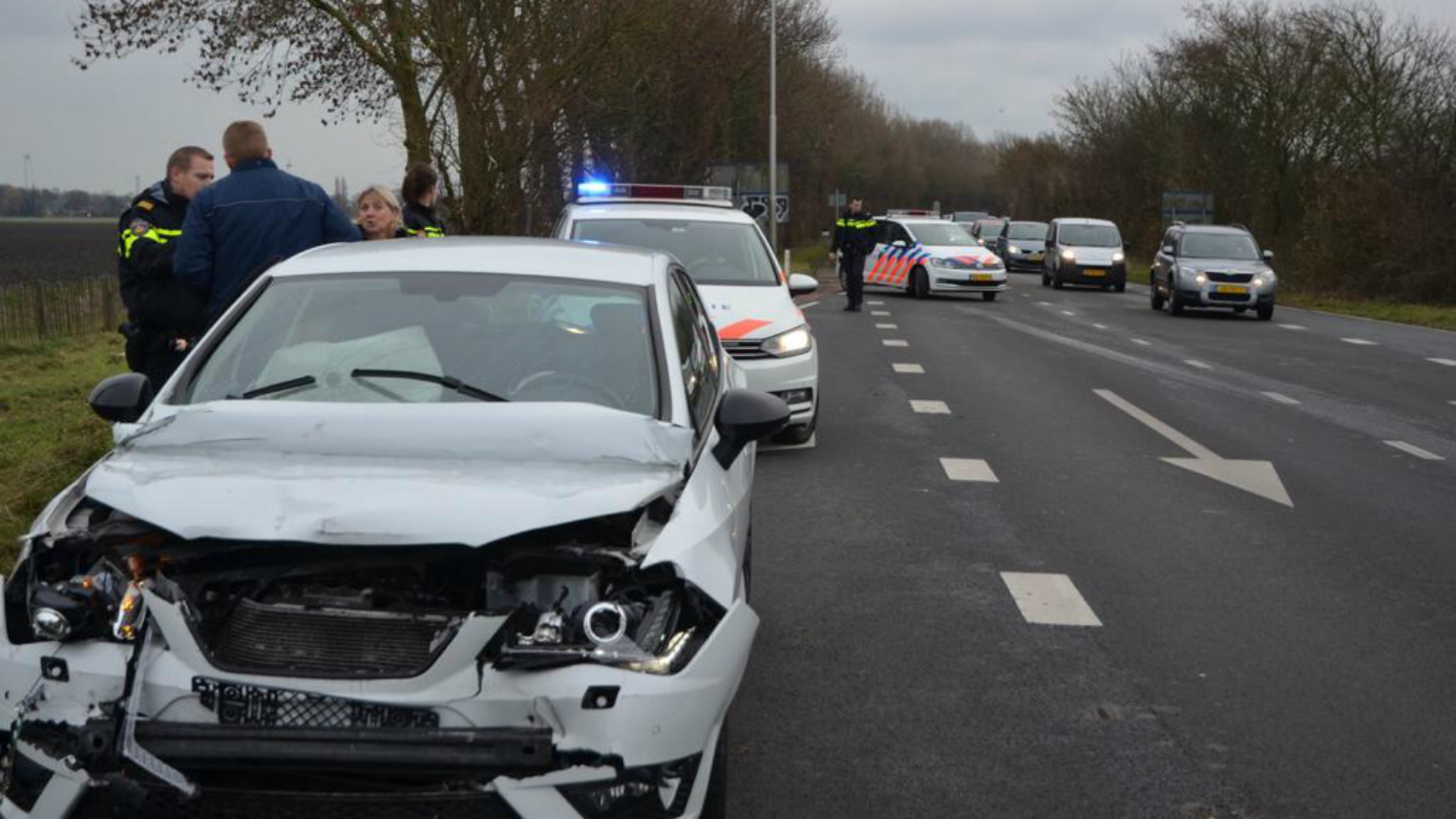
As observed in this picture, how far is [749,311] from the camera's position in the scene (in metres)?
11.3

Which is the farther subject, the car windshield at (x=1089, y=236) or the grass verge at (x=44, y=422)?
the car windshield at (x=1089, y=236)

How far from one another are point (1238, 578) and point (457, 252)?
3987 mm

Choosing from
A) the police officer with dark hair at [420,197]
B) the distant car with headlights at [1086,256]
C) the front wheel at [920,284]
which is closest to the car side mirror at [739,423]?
the police officer with dark hair at [420,197]

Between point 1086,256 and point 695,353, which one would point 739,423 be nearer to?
point 695,353

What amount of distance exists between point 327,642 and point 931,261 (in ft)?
96.5

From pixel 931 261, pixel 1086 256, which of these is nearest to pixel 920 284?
pixel 931 261

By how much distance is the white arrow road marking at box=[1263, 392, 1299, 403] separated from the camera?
15.2 metres

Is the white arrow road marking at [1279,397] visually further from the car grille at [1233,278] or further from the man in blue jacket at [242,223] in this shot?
the car grille at [1233,278]

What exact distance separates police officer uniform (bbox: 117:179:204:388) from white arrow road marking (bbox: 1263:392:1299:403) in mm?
10664

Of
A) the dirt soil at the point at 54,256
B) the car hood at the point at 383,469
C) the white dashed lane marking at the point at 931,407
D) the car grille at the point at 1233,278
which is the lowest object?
the dirt soil at the point at 54,256

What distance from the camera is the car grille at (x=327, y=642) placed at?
3.57 m

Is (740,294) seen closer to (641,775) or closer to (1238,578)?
(1238,578)

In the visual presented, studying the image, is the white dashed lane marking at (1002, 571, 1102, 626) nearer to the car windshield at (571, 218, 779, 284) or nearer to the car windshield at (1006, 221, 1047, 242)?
→ the car windshield at (571, 218, 779, 284)

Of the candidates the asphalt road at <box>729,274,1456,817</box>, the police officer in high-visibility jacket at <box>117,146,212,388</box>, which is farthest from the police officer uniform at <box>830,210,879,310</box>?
the police officer in high-visibility jacket at <box>117,146,212,388</box>
